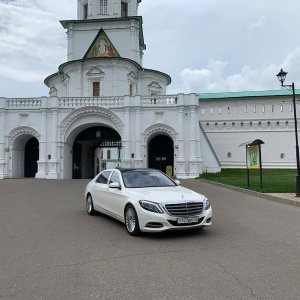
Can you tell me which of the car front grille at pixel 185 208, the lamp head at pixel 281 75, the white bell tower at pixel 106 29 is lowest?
the car front grille at pixel 185 208

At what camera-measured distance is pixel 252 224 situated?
8633 millimetres

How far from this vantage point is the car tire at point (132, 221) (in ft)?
23.5

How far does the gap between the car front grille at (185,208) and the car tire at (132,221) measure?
0.79 meters

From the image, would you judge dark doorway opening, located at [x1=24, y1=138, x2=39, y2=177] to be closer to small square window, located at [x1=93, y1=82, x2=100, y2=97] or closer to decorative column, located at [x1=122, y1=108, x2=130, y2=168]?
small square window, located at [x1=93, y1=82, x2=100, y2=97]

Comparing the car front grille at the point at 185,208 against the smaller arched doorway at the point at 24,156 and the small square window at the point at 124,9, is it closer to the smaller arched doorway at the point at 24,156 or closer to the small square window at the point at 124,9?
the smaller arched doorway at the point at 24,156

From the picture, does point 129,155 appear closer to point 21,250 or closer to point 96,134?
point 96,134

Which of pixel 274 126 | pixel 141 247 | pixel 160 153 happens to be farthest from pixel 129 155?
pixel 141 247

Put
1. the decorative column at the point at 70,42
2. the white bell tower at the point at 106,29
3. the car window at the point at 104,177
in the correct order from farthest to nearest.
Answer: the decorative column at the point at 70,42 → the white bell tower at the point at 106,29 → the car window at the point at 104,177

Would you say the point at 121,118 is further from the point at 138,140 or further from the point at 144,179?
the point at 144,179

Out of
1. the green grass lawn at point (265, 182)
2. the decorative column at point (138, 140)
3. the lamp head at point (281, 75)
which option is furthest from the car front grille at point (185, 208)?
the decorative column at point (138, 140)

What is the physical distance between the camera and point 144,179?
8906mm

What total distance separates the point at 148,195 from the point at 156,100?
85.3 ft

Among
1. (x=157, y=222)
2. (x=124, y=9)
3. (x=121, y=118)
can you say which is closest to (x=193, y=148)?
(x=121, y=118)

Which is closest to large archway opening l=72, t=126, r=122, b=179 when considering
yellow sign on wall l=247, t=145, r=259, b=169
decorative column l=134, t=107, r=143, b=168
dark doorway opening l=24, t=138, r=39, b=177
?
decorative column l=134, t=107, r=143, b=168
